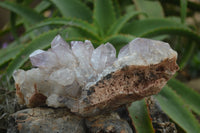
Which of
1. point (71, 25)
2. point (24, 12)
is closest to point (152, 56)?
point (71, 25)

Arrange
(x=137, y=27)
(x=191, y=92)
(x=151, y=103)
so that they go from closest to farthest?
(x=151, y=103)
(x=191, y=92)
(x=137, y=27)

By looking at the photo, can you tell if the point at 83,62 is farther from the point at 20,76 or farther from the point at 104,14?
the point at 104,14

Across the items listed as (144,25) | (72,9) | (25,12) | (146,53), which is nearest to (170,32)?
(144,25)

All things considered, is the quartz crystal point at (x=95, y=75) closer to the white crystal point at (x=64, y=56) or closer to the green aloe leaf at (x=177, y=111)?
the white crystal point at (x=64, y=56)

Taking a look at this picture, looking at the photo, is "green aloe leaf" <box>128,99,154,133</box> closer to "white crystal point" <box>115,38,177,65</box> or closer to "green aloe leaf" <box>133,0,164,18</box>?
"white crystal point" <box>115,38,177,65</box>

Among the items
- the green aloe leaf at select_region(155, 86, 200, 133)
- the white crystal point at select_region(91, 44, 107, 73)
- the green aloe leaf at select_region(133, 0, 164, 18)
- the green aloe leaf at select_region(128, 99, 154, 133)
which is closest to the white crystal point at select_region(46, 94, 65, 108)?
the white crystal point at select_region(91, 44, 107, 73)

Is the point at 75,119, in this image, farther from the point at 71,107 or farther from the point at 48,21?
the point at 48,21
